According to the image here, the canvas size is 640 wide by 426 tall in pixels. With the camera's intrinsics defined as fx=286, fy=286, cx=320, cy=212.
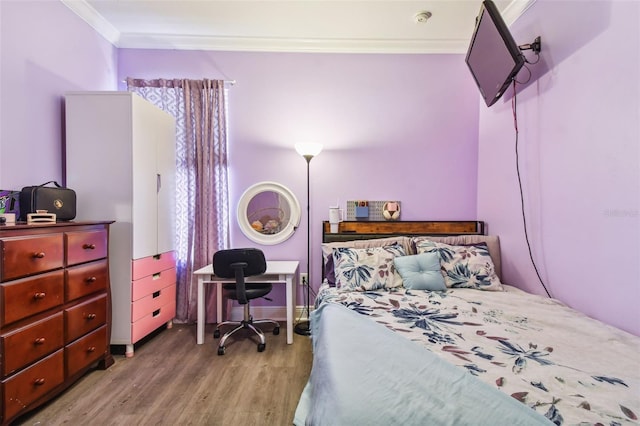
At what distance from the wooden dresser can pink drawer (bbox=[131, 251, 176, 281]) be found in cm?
21

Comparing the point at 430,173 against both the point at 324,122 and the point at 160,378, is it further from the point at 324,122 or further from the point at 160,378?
the point at 160,378

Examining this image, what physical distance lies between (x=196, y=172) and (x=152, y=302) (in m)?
1.23

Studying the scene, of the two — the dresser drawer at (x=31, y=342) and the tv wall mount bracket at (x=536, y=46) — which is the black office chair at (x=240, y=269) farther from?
the tv wall mount bracket at (x=536, y=46)

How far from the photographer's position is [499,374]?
1.02 meters

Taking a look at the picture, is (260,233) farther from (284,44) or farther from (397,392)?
(397,392)

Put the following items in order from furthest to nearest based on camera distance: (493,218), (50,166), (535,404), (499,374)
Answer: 1. (493,218)
2. (50,166)
3. (499,374)
4. (535,404)

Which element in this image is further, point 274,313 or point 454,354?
point 274,313

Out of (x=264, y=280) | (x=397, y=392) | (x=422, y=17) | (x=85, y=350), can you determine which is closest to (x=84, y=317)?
(x=85, y=350)

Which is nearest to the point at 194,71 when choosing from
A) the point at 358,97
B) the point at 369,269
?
the point at 358,97

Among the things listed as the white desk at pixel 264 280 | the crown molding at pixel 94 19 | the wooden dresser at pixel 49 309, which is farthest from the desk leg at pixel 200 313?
the crown molding at pixel 94 19

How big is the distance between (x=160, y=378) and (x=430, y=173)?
2888 mm

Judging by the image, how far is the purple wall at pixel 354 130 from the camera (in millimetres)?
2922

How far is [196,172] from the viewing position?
280 cm

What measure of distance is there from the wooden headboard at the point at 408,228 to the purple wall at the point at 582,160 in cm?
50
